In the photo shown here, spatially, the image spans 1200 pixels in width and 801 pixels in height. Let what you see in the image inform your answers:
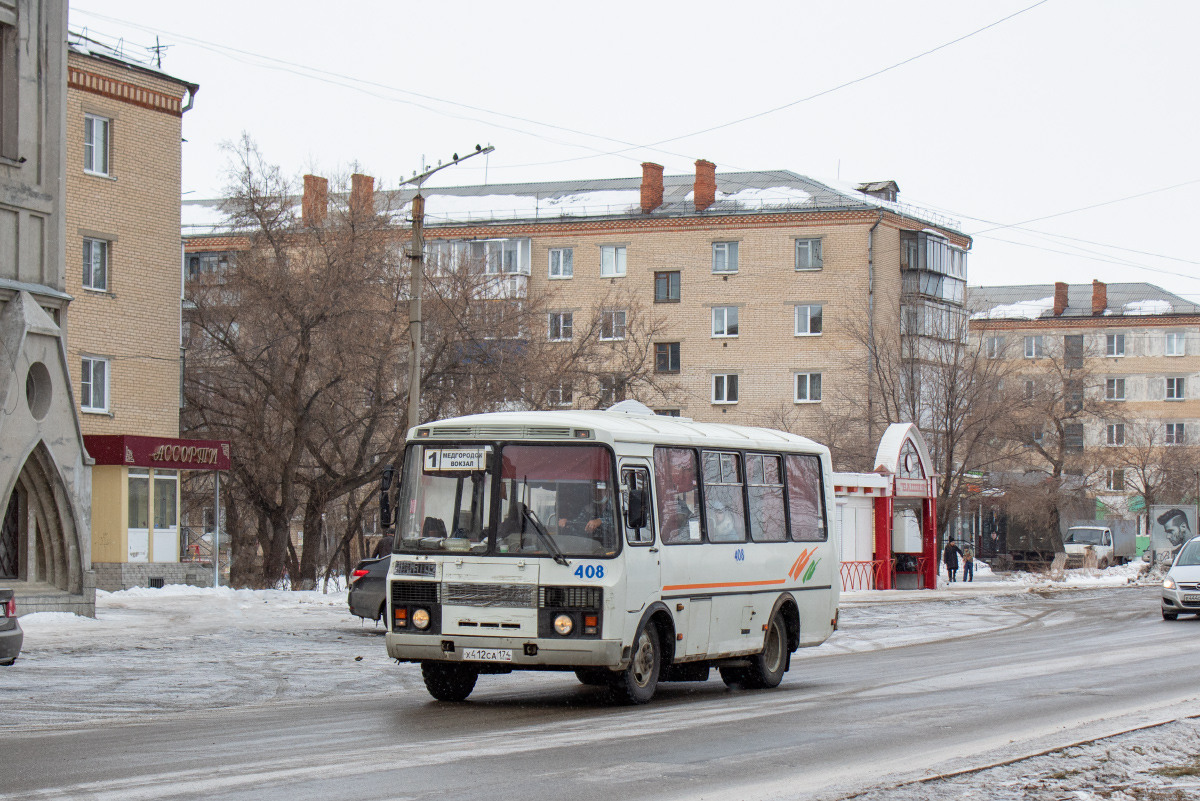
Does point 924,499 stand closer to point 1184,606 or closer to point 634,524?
point 1184,606

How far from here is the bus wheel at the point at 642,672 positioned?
13.4 meters

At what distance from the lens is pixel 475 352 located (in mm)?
36812

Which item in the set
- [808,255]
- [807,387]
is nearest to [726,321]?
[808,255]

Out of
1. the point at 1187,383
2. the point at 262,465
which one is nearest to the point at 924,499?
the point at 262,465

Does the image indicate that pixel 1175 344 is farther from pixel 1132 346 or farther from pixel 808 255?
→ pixel 808 255

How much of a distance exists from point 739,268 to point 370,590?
46.4m

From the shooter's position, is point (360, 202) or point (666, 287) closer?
point (360, 202)

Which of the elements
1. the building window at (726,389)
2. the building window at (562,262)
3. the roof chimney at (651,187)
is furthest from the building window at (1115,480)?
the building window at (562,262)

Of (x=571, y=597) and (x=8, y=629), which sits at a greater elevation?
(x=571, y=597)

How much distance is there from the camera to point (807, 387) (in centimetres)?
6612

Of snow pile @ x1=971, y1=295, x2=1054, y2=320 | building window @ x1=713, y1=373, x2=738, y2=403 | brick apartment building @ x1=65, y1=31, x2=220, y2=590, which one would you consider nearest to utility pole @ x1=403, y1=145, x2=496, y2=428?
brick apartment building @ x1=65, y1=31, x2=220, y2=590

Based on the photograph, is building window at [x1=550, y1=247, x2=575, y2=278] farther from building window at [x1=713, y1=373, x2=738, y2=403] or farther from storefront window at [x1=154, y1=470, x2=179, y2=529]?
storefront window at [x1=154, y1=470, x2=179, y2=529]

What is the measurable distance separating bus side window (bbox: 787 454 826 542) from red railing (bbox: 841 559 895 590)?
74.5ft

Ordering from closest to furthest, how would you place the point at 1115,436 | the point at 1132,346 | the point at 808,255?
the point at 808,255 → the point at 1115,436 → the point at 1132,346
